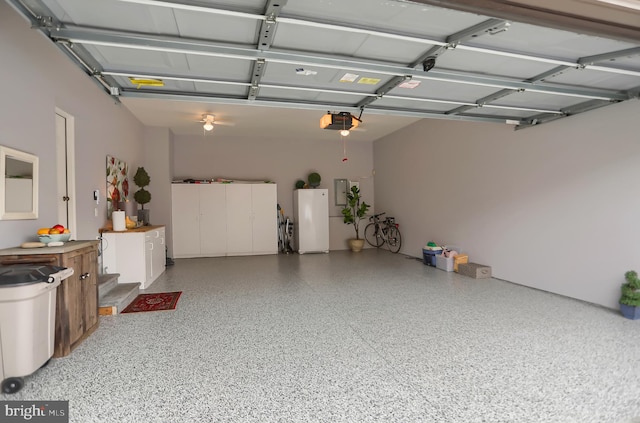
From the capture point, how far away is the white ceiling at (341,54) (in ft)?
6.85

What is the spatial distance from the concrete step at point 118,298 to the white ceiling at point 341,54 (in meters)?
2.30

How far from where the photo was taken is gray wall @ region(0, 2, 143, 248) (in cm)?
274

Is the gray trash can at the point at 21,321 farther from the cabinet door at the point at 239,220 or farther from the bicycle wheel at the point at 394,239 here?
the bicycle wheel at the point at 394,239

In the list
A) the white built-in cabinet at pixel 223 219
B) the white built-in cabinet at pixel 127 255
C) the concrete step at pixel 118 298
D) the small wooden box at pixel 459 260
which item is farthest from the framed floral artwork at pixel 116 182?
the small wooden box at pixel 459 260

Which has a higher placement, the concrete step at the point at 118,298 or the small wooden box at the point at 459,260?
the small wooden box at the point at 459,260

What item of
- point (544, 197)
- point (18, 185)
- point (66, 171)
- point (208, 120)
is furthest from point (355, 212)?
point (18, 185)

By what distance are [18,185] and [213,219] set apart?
528 cm

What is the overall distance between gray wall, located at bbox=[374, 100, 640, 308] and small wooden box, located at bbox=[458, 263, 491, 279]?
0.50ft

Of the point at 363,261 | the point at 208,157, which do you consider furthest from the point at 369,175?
the point at 208,157

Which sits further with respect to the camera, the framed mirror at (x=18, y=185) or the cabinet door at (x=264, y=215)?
the cabinet door at (x=264, y=215)

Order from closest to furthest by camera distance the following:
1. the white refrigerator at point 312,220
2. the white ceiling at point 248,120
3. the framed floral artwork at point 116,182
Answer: the framed floral artwork at point 116,182 → the white ceiling at point 248,120 → the white refrigerator at point 312,220

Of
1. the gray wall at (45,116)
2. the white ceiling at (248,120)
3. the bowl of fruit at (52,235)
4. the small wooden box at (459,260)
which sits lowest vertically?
the small wooden box at (459,260)
